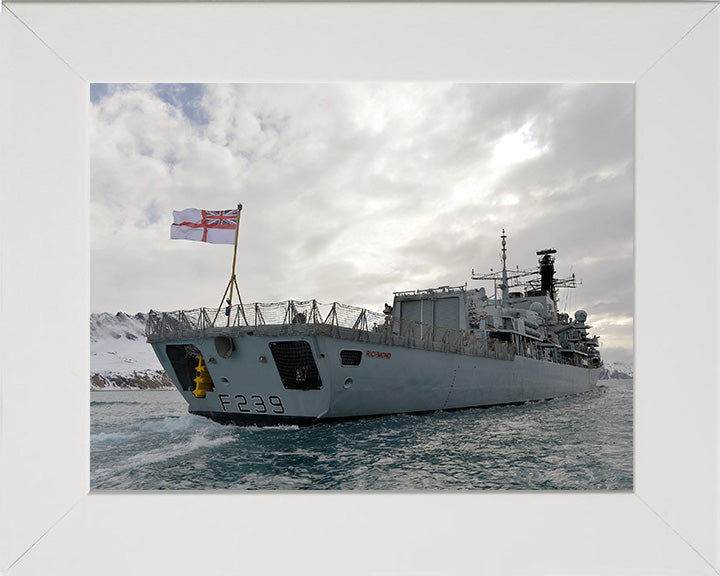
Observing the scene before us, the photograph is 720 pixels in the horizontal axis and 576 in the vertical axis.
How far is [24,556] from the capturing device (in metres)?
3.30

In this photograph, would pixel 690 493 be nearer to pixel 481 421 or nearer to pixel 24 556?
pixel 24 556

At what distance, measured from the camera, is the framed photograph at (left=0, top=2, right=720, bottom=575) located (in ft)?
10.9

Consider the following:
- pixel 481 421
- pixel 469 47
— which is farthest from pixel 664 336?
pixel 481 421

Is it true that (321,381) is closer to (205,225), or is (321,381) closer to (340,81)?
(205,225)

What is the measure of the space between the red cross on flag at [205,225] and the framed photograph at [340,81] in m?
5.29

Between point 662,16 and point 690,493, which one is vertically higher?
point 662,16

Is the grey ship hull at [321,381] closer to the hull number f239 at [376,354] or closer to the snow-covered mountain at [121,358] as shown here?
the hull number f239 at [376,354]

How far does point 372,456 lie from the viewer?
7.81 meters

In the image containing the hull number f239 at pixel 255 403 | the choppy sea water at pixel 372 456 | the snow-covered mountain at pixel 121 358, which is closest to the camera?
the choppy sea water at pixel 372 456

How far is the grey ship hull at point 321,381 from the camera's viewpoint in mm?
A: 10070

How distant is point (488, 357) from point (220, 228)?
30.7 ft

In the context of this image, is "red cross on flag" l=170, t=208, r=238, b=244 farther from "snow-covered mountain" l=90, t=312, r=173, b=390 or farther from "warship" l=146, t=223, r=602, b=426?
"snow-covered mountain" l=90, t=312, r=173, b=390

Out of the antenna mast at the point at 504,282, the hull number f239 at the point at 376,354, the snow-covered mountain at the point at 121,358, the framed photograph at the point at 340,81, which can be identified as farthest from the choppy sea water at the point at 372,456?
the snow-covered mountain at the point at 121,358

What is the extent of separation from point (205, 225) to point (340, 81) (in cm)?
605
